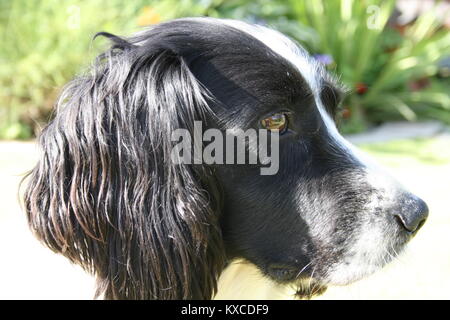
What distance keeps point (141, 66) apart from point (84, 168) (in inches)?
18.7

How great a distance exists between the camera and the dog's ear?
7.58ft

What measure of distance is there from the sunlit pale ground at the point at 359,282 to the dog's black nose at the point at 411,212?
18cm

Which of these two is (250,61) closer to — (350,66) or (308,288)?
(308,288)

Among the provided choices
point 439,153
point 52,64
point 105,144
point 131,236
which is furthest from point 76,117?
point 439,153

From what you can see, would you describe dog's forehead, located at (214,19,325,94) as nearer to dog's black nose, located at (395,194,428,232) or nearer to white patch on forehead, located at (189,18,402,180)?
white patch on forehead, located at (189,18,402,180)

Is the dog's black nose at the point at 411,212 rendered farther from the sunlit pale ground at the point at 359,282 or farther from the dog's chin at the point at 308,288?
the dog's chin at the point at 308,288

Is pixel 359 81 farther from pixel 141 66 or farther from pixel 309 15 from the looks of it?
pixel 141 66

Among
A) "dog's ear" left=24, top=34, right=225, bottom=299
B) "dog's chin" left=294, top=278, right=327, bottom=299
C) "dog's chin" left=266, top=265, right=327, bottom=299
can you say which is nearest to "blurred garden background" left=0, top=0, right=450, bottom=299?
"dog's chin" left=294, top=278, right=327, bottom=299

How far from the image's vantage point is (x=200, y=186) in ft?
7.73

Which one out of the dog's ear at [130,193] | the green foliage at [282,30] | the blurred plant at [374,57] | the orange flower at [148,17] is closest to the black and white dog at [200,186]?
the dog's ear at [130,193]

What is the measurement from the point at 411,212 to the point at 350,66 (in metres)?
6.51

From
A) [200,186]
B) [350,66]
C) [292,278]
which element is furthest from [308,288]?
[350,66]

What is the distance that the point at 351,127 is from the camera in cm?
833
